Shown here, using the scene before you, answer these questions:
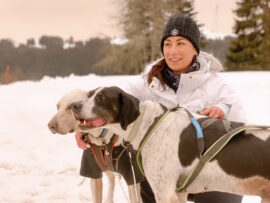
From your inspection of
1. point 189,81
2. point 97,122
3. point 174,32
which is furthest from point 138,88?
point 97,122

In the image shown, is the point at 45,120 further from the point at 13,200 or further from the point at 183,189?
the point at 183,189

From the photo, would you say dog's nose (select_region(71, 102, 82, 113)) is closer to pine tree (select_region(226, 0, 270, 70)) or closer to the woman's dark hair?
the woman's dark hair

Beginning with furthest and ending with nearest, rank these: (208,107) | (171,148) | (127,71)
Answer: (127,71), (208,107), (171,148)

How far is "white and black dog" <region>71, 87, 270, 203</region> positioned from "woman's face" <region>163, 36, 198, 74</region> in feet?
1.78

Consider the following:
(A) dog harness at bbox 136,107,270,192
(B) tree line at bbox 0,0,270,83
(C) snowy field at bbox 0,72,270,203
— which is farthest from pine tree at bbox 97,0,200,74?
(A) dog harness at bbox 136,107,270,192

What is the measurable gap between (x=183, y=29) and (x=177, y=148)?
3.61 ft

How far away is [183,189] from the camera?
7.27 ft

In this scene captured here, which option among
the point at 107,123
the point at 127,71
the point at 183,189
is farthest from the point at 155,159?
the point at 127,71

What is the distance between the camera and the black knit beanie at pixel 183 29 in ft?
8.66

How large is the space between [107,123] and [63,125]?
0.86m

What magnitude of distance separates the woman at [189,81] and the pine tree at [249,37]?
25493 mm

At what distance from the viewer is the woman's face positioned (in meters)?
2.67

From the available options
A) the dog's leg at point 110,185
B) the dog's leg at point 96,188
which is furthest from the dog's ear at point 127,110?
the dog's leg at point 110,185

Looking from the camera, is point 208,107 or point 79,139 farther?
point 79,139
